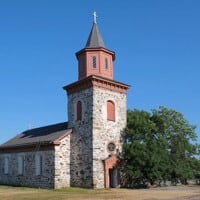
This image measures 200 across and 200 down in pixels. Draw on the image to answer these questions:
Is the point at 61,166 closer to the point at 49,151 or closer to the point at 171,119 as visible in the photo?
the point at 49,151

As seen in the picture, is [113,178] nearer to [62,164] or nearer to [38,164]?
[62,164]

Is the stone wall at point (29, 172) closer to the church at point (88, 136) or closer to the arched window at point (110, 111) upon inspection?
the church at point (88, 136)

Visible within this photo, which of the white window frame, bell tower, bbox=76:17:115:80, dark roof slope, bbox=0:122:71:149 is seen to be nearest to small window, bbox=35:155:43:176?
dark roof slope, bbox=0:122:71:149

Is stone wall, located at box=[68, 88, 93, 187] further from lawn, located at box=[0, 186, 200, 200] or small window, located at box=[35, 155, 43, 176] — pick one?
small window, located at box=[35, 155, 43, 176]

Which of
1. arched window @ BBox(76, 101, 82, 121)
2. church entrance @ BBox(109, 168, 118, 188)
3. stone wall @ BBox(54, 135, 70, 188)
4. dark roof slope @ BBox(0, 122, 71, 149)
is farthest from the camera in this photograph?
arched window @ BBox(76, 101, 82, 121)

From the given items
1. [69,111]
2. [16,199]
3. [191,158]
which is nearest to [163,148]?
[191,158]

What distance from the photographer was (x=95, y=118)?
109 ft

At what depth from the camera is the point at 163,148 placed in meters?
35.4

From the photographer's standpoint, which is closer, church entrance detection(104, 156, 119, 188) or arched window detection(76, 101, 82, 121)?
church entrance detection(104, 156, 119, 188)

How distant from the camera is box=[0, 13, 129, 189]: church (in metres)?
33.1

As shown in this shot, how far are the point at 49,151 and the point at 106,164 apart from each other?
5572mm

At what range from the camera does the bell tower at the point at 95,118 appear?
108 feet

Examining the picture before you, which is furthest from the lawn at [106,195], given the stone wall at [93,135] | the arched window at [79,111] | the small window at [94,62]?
the small window at [94,62]

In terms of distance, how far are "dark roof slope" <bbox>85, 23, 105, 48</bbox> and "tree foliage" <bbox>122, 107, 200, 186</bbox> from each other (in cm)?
804
